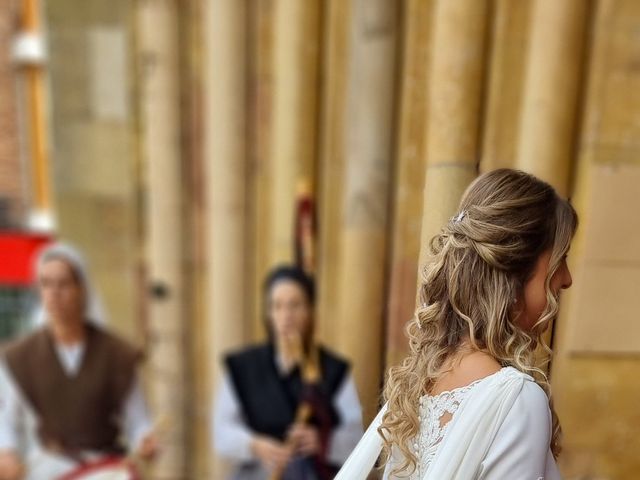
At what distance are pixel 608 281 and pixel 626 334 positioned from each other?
145 millimetres

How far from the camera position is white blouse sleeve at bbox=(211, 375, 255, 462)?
5.04 feet

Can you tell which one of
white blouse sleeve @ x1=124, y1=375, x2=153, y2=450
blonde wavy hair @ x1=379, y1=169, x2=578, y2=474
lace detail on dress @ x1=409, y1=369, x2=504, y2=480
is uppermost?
blonde wavy hair @ x1=379, y1=169, x2=578, y2=474

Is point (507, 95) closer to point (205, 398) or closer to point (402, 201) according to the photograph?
point (402, 201)

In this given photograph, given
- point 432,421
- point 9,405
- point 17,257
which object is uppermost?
point 432,421

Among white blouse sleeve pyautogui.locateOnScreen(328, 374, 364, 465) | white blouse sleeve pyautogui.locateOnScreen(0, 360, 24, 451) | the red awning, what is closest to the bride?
white blouse sleeve pyautogui.locateOnScreen(328, 374, 364, 465)

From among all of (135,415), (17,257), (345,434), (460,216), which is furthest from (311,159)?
(17,257)

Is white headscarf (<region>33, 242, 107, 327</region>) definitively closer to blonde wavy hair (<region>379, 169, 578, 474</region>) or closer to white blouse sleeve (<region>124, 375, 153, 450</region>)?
white blouse sleeve (<region>124, 375, 153, 450</region>)

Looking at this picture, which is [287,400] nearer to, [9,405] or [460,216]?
[9,405]

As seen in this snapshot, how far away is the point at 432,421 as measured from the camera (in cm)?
58

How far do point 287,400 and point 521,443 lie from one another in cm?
111

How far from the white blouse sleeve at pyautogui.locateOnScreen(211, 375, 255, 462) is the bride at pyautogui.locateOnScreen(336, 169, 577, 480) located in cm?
104

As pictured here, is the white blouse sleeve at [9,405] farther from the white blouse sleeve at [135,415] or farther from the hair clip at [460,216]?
the hair clip at [460,216]

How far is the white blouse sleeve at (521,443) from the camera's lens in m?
0.51

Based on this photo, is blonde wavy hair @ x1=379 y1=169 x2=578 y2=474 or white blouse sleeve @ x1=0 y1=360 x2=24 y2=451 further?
white blouse sleeve @ x1=0 y1=360 x2=24 y2=451
